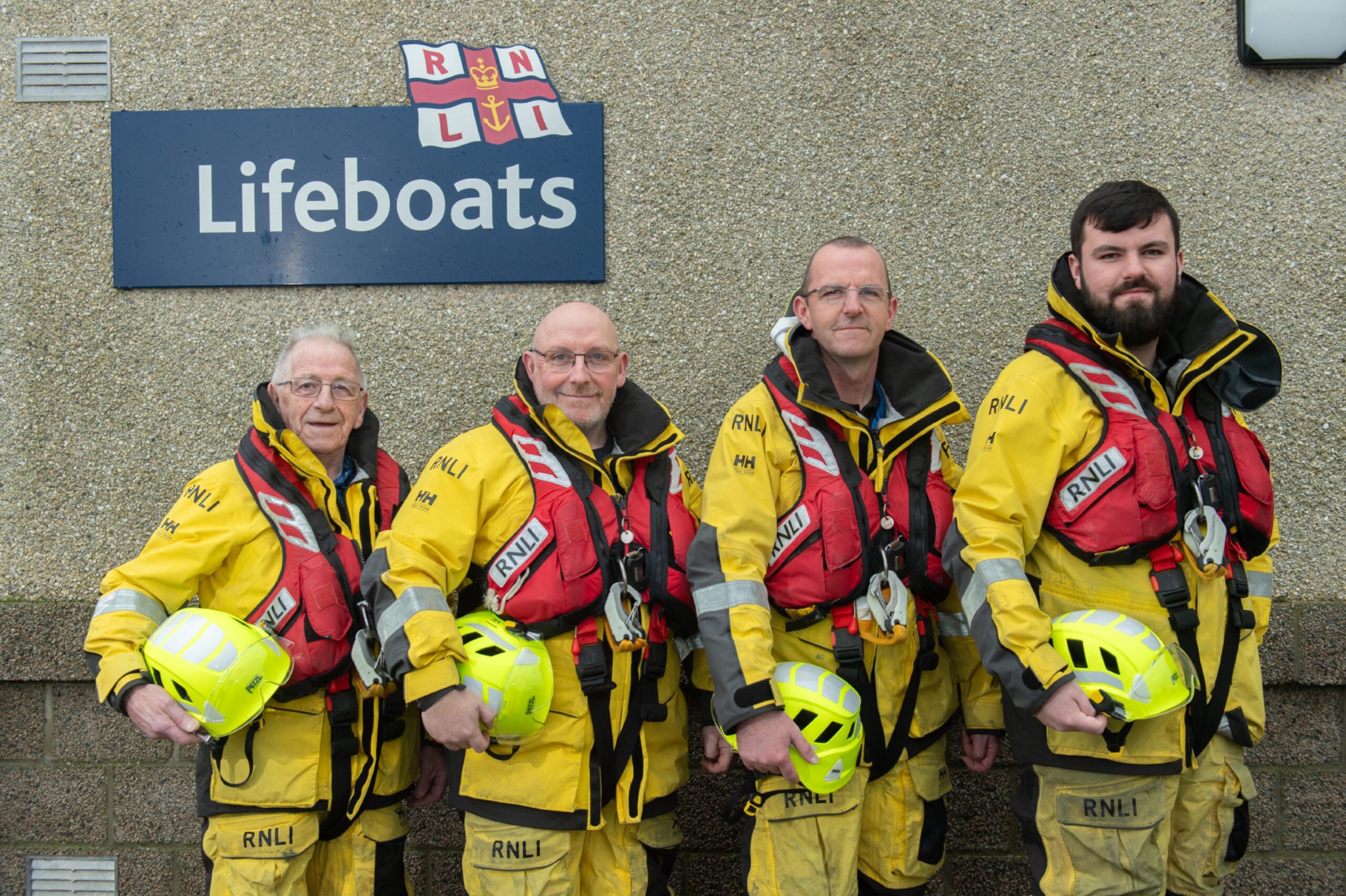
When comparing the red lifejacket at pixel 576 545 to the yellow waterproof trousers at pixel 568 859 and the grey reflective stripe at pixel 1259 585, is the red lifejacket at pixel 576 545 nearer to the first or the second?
the yellow waterproof trousers at pixel 568 859

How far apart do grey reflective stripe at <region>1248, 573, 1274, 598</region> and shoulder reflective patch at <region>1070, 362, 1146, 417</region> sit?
0.66 m

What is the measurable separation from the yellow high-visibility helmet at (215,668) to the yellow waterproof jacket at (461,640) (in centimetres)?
35

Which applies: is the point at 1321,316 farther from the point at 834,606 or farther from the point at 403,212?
the point at 403,212

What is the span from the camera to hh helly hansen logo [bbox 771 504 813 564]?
2.58m

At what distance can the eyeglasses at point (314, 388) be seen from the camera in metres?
2.81

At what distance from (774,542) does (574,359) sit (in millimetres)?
822

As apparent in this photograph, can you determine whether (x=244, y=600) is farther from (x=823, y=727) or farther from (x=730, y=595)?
(x=823, y=727)

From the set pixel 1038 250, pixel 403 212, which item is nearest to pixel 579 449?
pixel 403 212

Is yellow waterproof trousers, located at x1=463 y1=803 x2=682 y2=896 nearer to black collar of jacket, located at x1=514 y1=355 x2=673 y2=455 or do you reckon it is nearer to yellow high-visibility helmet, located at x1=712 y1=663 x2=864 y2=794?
yellow high-visibility helmet, located at x1=712 y1=663 x2=864 y2=794

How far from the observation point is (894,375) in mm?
2793

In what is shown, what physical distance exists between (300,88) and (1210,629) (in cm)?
391

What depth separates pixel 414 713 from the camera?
2.95 meters

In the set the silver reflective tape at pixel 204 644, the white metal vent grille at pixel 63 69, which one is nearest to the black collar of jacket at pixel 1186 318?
the silver reflective tape at pixel 204 644

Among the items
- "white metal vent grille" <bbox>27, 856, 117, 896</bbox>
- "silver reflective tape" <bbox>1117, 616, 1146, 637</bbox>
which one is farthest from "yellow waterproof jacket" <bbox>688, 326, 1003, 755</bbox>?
"white metal vent grille" <bbox>27, 856, 117, 896</bbox>
